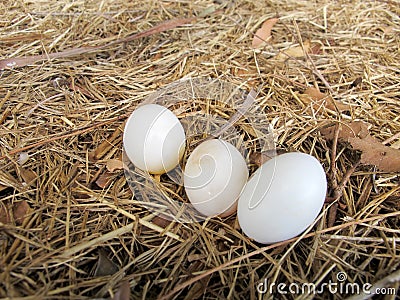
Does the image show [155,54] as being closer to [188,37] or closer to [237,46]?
[188,37]

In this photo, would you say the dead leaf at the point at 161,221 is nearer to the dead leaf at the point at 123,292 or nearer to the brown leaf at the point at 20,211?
the dead leaf at the point at 123,292

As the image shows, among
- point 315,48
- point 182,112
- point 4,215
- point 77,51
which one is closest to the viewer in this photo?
point 4,215

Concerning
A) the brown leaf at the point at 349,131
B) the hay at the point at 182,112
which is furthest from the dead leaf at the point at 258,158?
the brown leaf at the point at 349,131

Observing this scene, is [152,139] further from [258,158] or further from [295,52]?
[295,52]

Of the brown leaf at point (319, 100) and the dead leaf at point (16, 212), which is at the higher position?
the dead leaf at point (16, 212)

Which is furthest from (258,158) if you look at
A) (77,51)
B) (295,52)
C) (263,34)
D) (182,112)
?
(77,51)

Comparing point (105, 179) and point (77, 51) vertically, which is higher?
point (77, 51)

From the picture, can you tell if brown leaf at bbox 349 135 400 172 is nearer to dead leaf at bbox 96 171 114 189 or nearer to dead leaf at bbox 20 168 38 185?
dead leaf at bbox 96 171 114 189
